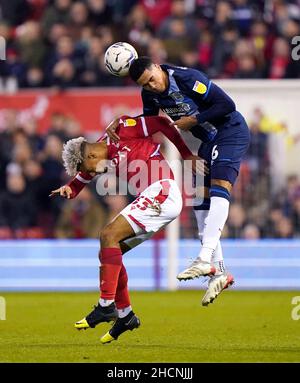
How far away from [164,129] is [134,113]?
8.37m

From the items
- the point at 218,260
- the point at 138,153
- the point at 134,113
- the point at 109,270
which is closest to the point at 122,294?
the point at 109,270

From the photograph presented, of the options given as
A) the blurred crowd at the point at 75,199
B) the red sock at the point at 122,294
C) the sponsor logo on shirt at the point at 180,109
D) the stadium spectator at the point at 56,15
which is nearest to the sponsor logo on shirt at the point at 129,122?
the sponsor logo on shirt at the point at 180,109

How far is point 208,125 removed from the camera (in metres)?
11.4

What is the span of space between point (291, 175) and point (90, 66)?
15.4ft

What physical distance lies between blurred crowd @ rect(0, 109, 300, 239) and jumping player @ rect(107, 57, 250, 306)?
7.57m

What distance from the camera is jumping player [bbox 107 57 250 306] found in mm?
10797

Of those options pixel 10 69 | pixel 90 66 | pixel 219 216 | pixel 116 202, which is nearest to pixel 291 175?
pixel 116 202

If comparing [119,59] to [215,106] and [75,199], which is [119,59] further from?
[75,199]

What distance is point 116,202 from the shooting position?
19.5 m

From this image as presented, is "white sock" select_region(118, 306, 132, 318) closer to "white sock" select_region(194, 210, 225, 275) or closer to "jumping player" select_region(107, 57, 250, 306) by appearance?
"jumping player" select_region(107, 57, 250, 306)

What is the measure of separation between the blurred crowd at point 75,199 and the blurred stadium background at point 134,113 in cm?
2

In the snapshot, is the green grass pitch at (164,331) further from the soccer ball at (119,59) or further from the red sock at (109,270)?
the soccer ball at (119,59)

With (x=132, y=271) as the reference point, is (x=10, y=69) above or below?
above
